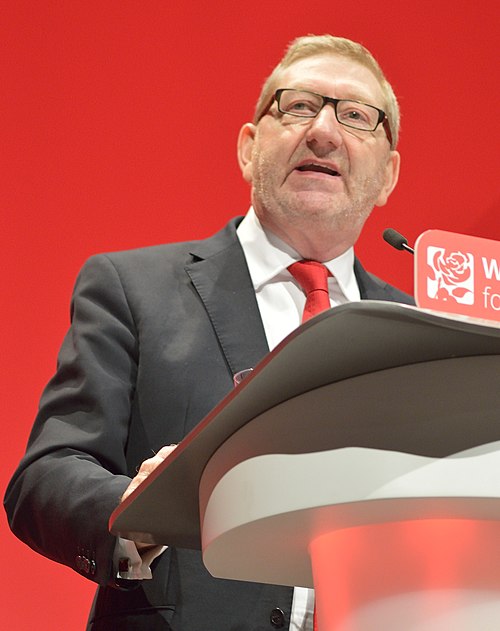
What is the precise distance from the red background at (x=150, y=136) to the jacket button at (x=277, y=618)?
90 cm

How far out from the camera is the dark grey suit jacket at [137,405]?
131cm

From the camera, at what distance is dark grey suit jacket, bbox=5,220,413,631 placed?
131cm

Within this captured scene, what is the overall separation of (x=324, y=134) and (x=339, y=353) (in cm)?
131

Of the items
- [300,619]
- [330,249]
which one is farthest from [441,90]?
[300,619]

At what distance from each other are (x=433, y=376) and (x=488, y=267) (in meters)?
0.36

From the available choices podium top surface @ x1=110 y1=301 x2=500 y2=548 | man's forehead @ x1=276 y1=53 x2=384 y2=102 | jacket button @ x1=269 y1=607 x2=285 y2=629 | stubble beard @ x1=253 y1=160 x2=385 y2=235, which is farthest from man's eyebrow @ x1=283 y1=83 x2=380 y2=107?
podium top surface @ x1=110 y1=301 x2=500 y2=548

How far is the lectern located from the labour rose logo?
1.00 ft

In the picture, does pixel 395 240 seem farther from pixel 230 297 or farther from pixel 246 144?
pixel 246 144

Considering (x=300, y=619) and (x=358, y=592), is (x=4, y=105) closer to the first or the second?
(x=300, y=619)

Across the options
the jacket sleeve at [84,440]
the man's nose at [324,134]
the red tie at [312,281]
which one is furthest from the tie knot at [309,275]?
the jacket sleeve at [84,440]

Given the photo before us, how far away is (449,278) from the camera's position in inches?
38.2

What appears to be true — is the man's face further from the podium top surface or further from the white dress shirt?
the podium top surface

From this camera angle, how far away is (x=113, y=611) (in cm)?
143

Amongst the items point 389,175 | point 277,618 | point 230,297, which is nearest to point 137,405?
point 230,297
